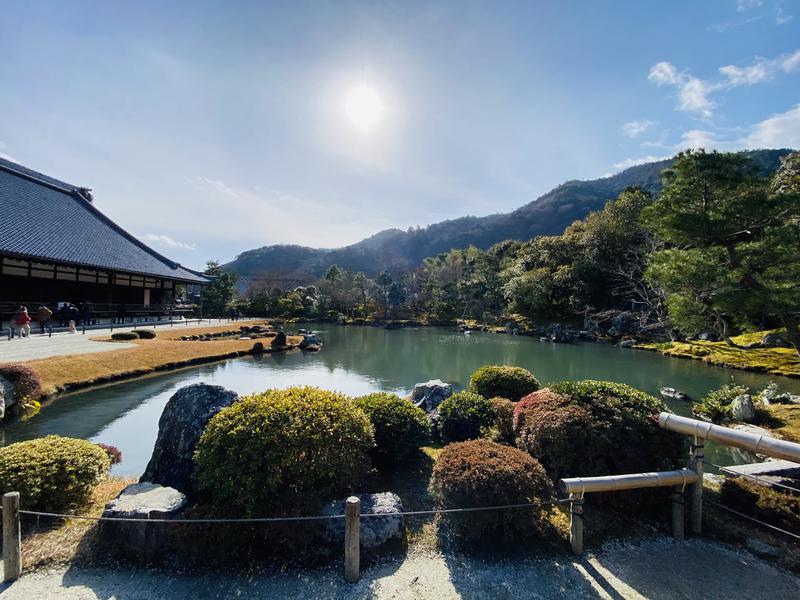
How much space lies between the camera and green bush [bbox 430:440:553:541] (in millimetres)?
3701

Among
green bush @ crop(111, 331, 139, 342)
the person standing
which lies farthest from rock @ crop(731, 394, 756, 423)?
the person standing

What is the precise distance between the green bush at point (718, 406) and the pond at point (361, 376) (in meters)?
0.78

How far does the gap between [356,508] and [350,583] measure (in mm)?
682

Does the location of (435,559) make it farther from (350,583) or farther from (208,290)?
(208,290)

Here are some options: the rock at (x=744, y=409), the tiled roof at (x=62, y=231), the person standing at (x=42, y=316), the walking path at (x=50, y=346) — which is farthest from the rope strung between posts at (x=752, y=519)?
the person standing at (x=42, y=316)

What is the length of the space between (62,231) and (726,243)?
27.4 m

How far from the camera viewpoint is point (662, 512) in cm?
431

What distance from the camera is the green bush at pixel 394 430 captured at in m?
5.35

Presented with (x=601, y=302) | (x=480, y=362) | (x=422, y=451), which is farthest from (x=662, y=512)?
(x=601, y=302)

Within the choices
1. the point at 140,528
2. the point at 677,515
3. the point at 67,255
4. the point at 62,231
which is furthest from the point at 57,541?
the point at 62,231

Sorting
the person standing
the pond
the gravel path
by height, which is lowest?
the pond

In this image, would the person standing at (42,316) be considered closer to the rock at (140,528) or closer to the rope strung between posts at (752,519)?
the rock at (140,528)

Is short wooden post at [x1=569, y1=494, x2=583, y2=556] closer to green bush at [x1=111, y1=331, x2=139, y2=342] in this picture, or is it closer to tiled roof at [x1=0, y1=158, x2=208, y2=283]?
green bush at [x1=111, y1=331, x2=139, y2=342]

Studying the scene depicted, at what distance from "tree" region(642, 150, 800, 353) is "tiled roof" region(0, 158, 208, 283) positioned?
73.1 ft
